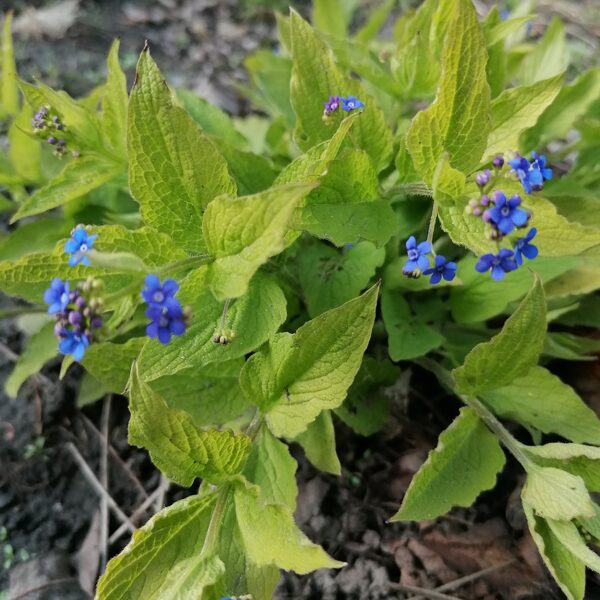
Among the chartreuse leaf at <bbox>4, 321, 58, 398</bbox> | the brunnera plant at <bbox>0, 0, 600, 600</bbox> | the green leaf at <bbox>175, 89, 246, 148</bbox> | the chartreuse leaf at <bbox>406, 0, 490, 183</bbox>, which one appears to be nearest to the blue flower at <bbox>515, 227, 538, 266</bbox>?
the brunnera plant at <bbox>0, 0, 600, 600</bbox>

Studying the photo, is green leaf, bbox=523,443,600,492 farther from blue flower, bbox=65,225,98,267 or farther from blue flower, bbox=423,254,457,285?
blue flower, bbox=65,225,98,267

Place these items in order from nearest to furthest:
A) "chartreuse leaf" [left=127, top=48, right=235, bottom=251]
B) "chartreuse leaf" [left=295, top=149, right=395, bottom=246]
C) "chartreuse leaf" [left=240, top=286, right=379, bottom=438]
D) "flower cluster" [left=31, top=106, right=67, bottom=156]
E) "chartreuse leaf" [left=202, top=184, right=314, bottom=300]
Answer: "chartreuse leaf" [left=202, top=184, right=314, bottom=300], "chartreuse leaf" [left=127, top=48, right=235, bottom=251], "chartreuse leaf" [left=240, top=286, right=379, bottom=438], "chartreuse leaf" [left=295, top=149, right=395, bottom=246], "flower cluster" [left=31, top=106, right=67, bottom=156]

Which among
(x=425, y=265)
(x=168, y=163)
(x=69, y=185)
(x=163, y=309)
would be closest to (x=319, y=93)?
(x=168, y=163)

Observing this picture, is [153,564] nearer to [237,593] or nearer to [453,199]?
[237,593]

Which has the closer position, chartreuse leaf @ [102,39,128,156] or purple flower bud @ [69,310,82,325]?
purple flower bud @ [69,310,82,325]

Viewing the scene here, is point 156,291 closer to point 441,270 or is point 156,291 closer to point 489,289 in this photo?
point 441,270

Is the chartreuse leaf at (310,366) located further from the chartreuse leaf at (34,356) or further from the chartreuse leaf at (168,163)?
the chartreuse leaf at (34,356)
